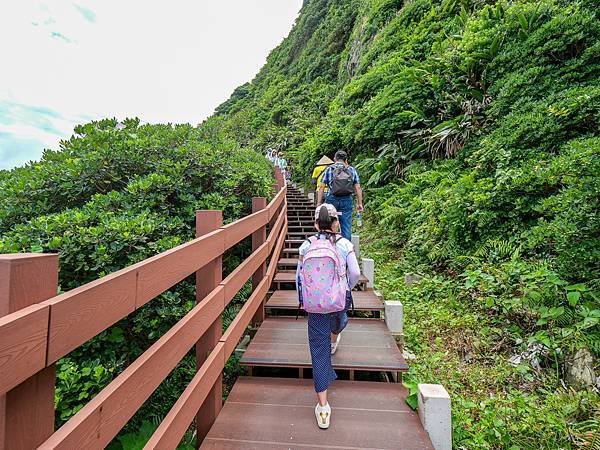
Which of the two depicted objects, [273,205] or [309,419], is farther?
[273,205]

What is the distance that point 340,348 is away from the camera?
9.96ft


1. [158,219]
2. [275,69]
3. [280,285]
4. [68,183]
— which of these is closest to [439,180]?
[280,285]

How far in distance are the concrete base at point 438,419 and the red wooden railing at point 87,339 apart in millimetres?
1340

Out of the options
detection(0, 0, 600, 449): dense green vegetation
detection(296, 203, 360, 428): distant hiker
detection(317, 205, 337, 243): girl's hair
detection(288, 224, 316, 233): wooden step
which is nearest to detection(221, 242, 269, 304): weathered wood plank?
detection(0, 0, 600, 449): dense green vegetation

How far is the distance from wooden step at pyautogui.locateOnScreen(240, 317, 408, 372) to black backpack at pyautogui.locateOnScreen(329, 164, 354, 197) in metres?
1.93

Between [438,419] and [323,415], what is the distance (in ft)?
2.32

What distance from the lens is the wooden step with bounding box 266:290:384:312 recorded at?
3663 mm

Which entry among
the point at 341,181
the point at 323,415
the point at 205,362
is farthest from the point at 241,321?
the point at 341,181

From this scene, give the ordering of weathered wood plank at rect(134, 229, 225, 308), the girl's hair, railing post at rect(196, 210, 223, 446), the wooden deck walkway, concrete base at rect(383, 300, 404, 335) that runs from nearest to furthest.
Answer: the wooden deck walkway < weathered wood plank at rect(134, 229, 225, 308) < railing post at rect(196, 210, 223, 446) < the girl's hair < concrete base at rect(383, 300, 404, 335)

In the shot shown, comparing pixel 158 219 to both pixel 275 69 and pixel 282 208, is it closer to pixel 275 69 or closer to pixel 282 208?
pixel 282 208

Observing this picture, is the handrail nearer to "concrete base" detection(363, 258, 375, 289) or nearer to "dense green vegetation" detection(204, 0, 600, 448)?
"dense green vegetation" detection(204, 0, 600, 448)

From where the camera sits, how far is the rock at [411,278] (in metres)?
4.42

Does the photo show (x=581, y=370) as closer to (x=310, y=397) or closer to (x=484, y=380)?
(x=484, y=380)

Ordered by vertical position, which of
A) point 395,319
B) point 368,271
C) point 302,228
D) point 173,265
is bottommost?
point 395,319
